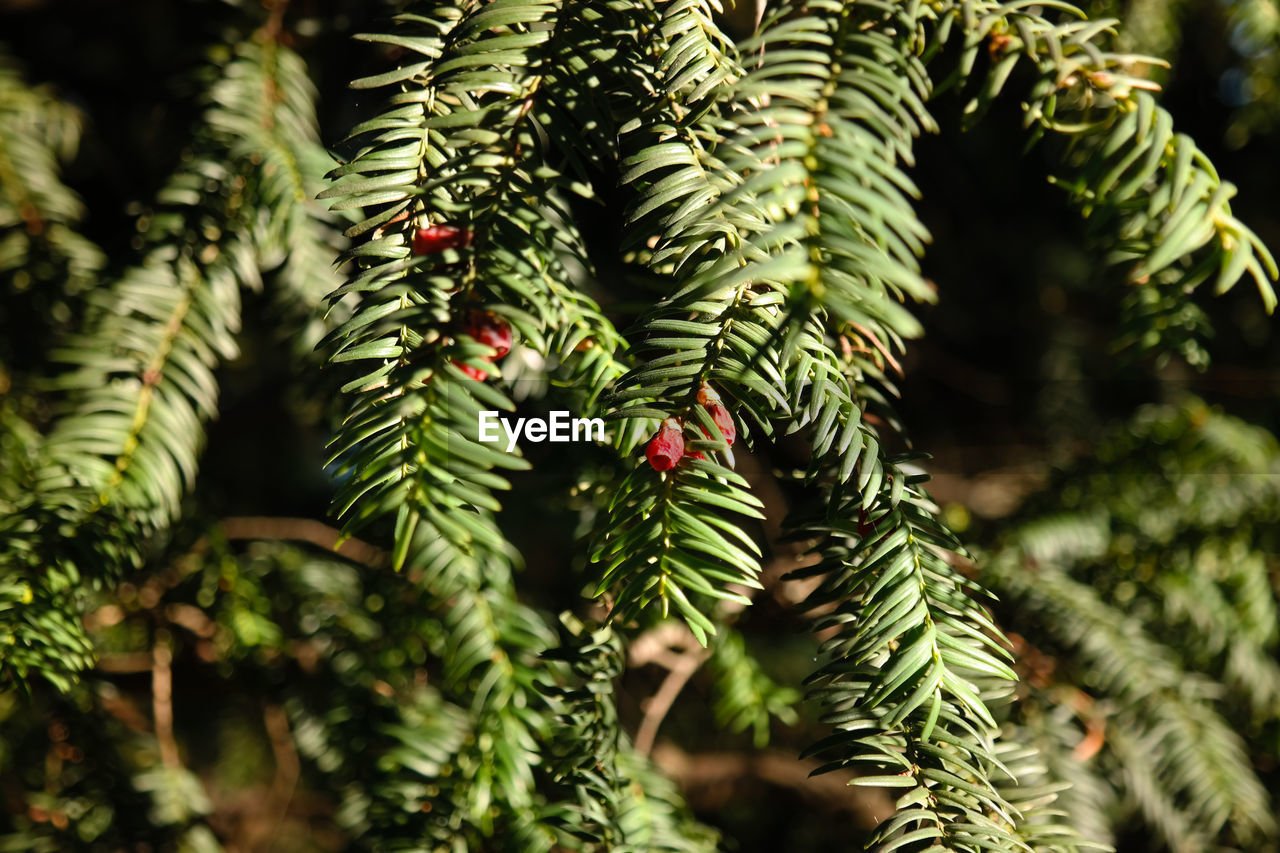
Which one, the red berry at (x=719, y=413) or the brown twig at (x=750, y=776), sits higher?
the red berry at (x=719, y=413)

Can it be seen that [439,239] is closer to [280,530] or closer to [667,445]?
[667,445]

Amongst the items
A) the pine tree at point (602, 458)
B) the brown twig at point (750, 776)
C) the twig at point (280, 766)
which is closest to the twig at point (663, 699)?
the pine tree at point (602, 458)

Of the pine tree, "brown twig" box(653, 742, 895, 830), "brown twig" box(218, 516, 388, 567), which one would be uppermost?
the pine tree

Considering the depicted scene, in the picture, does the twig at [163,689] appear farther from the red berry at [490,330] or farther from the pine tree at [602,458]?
the red berry at [490,330]

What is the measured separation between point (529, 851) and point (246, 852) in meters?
0.79

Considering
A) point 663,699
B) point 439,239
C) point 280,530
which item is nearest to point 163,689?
point 280,530

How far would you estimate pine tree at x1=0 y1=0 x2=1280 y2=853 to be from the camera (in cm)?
38

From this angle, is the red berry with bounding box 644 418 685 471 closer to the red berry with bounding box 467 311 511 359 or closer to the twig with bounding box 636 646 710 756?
the red berry with bounding box 467 311 511 359

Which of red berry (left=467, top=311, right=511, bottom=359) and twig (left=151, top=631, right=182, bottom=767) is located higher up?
red berry (left=467, top=311, right=511, bottom=359)

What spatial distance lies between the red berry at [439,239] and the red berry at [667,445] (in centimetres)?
13

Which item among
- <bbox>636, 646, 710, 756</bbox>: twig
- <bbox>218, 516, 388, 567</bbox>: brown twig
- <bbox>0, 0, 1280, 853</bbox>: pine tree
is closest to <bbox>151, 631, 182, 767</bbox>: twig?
<bbox>0, 0, 1280, 853</bbox>: pine tree

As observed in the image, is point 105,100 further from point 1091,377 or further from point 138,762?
point 1091,377

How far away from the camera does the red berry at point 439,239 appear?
1.28 ft

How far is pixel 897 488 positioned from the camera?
0.43 metres
